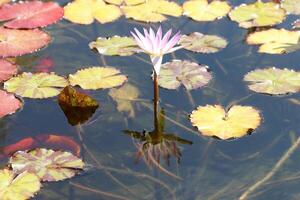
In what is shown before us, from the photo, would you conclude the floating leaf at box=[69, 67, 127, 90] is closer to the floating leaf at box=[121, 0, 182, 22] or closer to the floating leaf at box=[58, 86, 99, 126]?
the floating leaf at box=[58, 86, 99, 126]

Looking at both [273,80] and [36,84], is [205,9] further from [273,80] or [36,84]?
[36,84]

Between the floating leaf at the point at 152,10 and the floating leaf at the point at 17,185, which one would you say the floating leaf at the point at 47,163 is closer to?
the floating leaf at the point at 17,185

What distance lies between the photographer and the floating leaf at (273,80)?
268 cm

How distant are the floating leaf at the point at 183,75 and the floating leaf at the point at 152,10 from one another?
21.0 inches

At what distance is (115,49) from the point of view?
2.97m

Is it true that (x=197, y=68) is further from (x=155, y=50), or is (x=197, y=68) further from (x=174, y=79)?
(x=155, y=50)

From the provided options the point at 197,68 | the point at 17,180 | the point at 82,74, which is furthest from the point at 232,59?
the point at 17,180

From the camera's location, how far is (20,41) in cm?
304

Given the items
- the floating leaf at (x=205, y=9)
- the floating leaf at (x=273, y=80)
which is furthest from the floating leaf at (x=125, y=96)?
the floating leaf at (x=205, y=9)

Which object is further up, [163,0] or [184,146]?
[163,0]

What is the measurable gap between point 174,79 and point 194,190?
0.71 m

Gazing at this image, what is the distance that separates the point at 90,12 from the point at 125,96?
0.85 meters

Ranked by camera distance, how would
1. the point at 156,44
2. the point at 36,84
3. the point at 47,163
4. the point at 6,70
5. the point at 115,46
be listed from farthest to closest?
1. the point at 115,46
2. the point at 6,70
3. the point at 36,84
4. the point at 156,44
5. the point at 47,163

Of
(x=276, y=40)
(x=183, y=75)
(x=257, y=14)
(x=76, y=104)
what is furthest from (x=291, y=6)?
(x=76, y=104)
